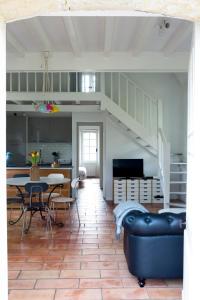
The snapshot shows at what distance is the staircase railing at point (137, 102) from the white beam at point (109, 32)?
2563 millimetres

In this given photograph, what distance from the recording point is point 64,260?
3.84 m

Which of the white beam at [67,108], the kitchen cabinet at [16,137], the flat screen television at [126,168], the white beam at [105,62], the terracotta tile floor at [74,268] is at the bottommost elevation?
the terracotta tile floor at [74,268]

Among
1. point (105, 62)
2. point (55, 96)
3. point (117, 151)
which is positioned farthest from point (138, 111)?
point (105, 62)

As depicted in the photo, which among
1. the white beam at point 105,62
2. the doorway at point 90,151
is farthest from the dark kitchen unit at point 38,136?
the white beam at point 105,62

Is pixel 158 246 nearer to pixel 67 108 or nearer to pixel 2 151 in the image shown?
pixel 2 151

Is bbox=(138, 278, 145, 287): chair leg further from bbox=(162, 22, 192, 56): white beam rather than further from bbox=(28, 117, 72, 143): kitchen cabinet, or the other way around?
bbox=(28, 117, 72, 143): kitchen cabinet

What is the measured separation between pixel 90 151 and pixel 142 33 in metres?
9.77

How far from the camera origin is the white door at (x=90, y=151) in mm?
13383

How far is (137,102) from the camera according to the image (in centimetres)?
778

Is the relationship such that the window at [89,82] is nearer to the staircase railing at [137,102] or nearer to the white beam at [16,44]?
A: the staircase railing at [137,102]

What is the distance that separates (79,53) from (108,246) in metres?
2.96

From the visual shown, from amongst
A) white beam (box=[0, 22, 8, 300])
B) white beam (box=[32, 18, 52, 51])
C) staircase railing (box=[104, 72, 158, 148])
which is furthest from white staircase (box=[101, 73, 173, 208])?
white beam (box=[0, 22, 8, 300])

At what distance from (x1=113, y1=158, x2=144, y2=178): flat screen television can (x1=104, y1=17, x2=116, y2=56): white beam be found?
366 cm

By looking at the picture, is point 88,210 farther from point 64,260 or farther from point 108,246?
point 64,260
